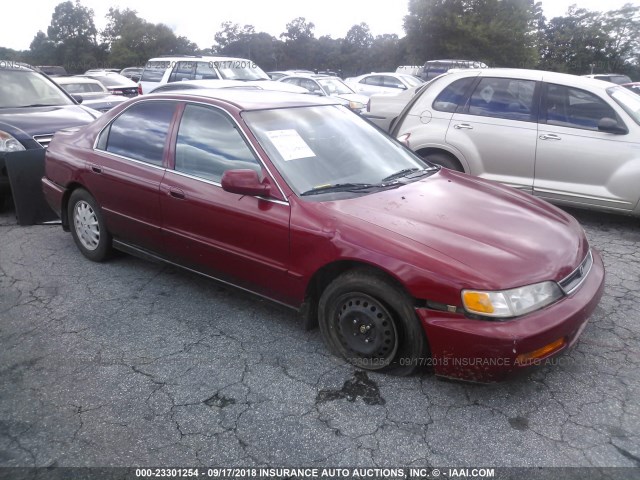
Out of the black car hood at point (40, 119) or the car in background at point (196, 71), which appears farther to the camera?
the car in background at point (196, 71)

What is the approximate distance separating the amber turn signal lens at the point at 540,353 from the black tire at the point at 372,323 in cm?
47

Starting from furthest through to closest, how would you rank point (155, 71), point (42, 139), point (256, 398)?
1. point (155, 71)
2. point (42, 139)
3. point (256, 398)

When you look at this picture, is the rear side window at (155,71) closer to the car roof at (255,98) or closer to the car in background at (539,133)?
the car in background at (539,133)

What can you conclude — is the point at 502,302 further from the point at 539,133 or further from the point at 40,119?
the point at 40,119

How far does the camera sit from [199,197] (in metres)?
3.45

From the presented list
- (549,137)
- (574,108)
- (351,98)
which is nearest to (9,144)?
(549,137)

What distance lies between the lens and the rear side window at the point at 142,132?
380 cm

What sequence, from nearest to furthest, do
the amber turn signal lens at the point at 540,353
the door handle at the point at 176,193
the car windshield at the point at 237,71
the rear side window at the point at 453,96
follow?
the amber turn signal lens at the point at 540,353 → the door handle at the point at 176,193 → the rear side window at the point at 453,96 → the car windshield at the point at 237,71

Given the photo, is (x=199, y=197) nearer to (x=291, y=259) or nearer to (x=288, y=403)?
(x=291, y=259)

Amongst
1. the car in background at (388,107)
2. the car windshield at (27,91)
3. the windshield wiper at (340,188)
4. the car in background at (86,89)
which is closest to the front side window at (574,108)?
the car in background at (388,107)

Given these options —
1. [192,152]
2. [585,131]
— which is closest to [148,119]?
[192,152]

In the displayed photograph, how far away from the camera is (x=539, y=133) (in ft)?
17.9

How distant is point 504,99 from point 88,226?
14.7 ft

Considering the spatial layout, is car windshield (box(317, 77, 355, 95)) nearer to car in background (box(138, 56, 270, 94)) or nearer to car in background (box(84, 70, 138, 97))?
car in background (box(138, 56, 270, 94))
